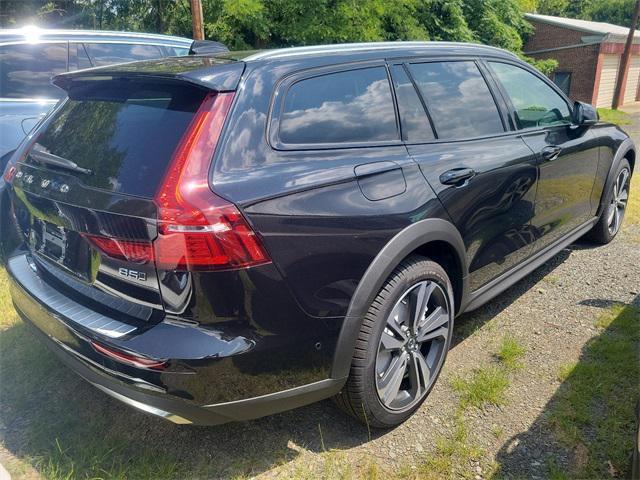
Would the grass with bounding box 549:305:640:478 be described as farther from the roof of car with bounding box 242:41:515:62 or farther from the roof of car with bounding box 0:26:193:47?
the roof of car with bounding box 0:26:193:47

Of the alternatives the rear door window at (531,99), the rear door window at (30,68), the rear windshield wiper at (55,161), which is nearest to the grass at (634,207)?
the rear door window at (531,99)

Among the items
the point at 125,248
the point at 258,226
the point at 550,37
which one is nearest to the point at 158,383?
the point at 125,248

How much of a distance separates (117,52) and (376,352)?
4.22 metres

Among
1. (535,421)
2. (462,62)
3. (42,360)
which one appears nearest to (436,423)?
(535,421)

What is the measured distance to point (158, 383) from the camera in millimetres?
Result: 1934

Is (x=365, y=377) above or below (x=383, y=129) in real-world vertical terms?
Result: below

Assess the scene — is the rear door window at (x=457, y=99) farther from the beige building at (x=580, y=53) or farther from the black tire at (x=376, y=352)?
the beige building at (x=580, y=53)

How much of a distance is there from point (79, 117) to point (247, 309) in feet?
4.42

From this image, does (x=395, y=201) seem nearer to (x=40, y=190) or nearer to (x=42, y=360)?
(x=40, y=190)

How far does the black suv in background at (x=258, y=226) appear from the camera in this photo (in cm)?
191

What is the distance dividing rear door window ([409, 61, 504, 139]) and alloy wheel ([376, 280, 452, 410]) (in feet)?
2.93

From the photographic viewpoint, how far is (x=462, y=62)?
3.20m

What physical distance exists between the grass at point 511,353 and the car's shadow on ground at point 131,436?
102 centimetres

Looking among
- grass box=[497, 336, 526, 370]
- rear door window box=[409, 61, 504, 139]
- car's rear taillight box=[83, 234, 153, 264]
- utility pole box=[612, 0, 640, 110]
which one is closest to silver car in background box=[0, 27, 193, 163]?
rear door window box=[409, 61, 504, 139]
